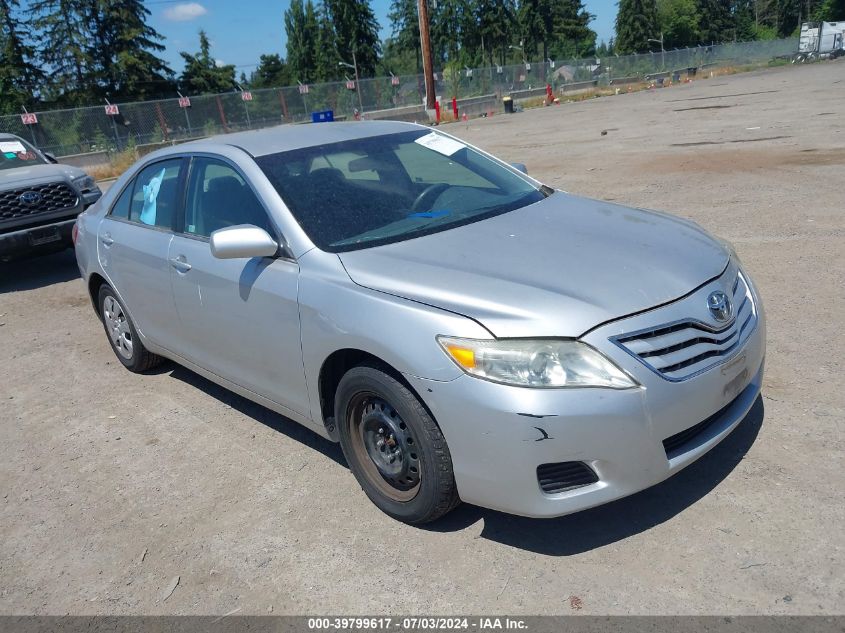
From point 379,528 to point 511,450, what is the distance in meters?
0.94

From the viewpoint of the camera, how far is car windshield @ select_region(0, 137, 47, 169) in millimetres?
9281

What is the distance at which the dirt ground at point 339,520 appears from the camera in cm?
280

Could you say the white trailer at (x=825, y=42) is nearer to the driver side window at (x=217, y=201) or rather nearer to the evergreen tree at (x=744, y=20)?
the evergreen tree at (x=744, y=20)

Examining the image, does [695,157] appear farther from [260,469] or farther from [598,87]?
[598,87]

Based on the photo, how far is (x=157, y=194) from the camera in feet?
15.6

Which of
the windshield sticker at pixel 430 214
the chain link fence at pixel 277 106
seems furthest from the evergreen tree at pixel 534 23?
the windshield sticker at pixel 430 214

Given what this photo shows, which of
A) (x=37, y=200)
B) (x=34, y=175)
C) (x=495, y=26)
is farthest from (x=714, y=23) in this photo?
(x=37, y=200)

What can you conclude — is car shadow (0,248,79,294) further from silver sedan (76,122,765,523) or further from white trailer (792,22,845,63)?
white trailer (792,22,845,63)

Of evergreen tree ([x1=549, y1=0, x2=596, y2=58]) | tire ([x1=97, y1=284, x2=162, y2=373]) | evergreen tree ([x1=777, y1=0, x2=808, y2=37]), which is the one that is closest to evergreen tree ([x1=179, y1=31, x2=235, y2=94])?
evergreen tree ([x1=549, y1=0, x2=596, y2=58])

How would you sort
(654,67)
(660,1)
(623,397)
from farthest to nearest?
(660,1) → (654,67) → (623,397)

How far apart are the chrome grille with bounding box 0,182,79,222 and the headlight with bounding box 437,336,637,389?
7341 mm

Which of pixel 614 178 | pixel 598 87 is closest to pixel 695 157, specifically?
pixel 614 178

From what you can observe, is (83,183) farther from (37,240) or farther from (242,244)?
(242,244)

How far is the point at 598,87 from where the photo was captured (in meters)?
53.1
